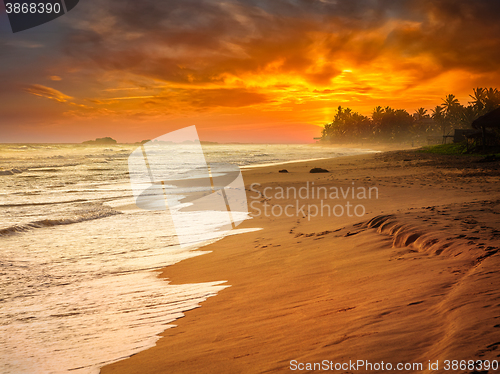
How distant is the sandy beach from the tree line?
8215cm

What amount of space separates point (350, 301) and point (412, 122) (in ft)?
396

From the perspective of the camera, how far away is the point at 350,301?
339 cm

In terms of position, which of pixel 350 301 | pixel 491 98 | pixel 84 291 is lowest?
pixel 84 291

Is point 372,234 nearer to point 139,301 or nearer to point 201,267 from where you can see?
point 201,267

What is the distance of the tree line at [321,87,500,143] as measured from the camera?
254 feet

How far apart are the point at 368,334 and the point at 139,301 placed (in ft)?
10.0

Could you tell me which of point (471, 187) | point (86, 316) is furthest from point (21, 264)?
point (471, 187)

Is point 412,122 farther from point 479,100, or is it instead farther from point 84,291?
point 84,291

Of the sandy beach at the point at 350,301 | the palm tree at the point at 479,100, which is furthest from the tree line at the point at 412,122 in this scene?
the sandy beach at the point at 350,301

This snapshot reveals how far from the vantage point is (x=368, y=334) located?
104 inches

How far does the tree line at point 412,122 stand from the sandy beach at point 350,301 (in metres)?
82.1

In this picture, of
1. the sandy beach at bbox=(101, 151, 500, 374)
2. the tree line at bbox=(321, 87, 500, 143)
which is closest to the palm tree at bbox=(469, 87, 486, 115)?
the tree line at bbox=(321, 87, 500, 143)

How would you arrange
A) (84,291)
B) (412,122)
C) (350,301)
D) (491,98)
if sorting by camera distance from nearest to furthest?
(350,301), (84,291), (491,98), (412,122)

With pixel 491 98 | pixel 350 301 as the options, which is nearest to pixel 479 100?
pixel 491 98
